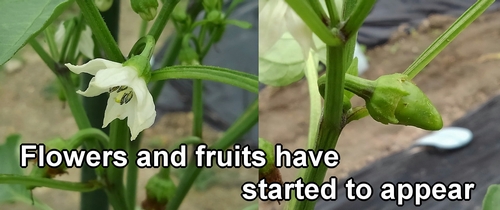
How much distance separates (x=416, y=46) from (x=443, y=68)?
0.20 m

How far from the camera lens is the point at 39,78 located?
1.62 meters

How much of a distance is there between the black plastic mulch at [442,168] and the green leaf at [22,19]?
1.11 meters

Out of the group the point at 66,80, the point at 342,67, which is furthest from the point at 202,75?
the point at 66,80

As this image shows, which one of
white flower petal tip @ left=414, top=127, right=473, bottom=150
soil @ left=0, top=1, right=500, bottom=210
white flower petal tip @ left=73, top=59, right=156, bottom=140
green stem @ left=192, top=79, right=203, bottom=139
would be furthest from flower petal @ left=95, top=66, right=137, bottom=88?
white flower petal tip @ left=414, top=127, right=473, bottom=150

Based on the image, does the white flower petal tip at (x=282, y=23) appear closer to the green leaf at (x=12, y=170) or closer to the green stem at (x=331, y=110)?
the green stem at (x=331, y=110)

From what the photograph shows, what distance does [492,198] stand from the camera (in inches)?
12.3

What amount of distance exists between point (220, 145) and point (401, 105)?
9.1 inches

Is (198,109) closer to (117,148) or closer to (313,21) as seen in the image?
(117,148)

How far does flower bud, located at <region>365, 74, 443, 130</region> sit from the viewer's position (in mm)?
199

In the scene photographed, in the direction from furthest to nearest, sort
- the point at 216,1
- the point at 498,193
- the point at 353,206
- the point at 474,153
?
the point at 474,153
the point at 353,206
the point at 216,1
the point at 498,193

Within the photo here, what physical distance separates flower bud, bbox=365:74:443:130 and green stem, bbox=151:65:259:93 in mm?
63

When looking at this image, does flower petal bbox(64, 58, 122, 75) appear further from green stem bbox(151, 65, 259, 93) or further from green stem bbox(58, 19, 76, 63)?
green stem bbox(58, 19, 76, 63)

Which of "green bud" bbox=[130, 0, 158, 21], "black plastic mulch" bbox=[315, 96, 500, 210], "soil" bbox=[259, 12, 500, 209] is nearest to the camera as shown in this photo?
"green bud" bbox=[130, 0, 158, 21]

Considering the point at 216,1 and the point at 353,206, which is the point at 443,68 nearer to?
the point at 353,206
